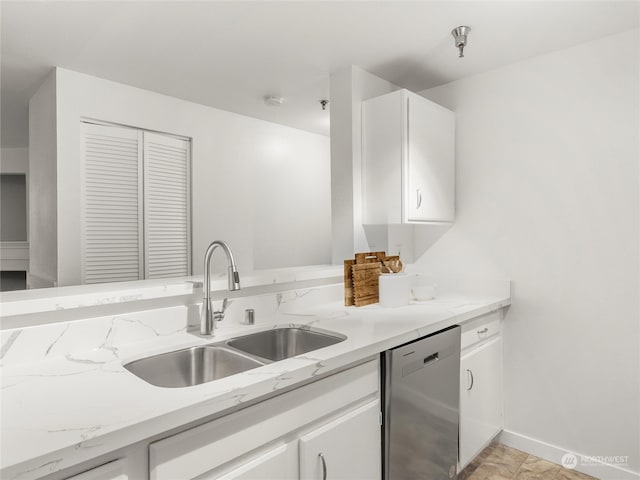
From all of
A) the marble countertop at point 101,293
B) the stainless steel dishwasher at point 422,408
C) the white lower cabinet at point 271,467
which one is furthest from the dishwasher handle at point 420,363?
the marble countertop at point 101,293

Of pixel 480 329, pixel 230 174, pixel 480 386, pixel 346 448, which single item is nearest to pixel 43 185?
pixel 230 174

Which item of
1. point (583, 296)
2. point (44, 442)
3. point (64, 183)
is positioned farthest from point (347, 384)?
point (64, 183)

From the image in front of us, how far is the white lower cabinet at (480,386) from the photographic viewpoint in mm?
2004

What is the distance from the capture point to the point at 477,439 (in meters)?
2.10

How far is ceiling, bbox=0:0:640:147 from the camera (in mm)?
1823

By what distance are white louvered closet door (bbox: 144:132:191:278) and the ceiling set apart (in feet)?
1.66

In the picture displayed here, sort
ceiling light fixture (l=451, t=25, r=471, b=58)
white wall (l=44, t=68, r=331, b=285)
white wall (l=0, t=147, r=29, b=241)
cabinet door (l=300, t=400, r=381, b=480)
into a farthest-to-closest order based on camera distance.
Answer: white wall (l=0, t=147, r=29, b=241)
white wall (l=44, t=68, r=331, b=285)
ceiling light fixture (l=451, t=25, r=471, b=58)
cabinet door (l=300, t=400, r=381, b=480)

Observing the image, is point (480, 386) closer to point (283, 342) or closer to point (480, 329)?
point (480, 329)

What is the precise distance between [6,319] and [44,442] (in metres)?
0.65

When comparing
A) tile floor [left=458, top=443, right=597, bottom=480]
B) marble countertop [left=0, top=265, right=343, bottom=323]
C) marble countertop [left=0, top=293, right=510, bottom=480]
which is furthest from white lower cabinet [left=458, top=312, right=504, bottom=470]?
marble countertop [left=0, top=265, right=343, bottom=323]

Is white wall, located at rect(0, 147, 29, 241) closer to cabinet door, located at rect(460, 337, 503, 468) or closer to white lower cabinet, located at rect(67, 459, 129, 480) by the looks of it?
white lower cabinet, located at rect(67, 459, 129, 480)

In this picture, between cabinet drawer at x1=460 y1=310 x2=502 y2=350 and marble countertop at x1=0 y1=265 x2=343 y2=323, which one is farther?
cabinet drawer at x1=460 y1=310 x2=502 y2=350

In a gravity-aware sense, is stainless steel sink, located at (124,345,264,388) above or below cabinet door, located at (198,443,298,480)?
above

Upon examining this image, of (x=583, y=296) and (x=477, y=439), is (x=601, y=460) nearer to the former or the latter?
(x=477, y=439)
